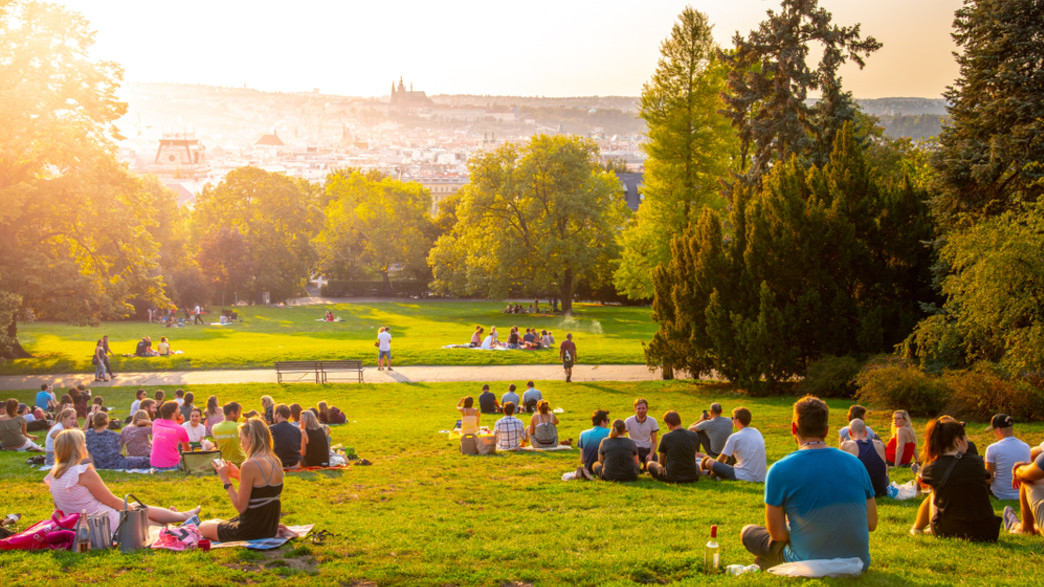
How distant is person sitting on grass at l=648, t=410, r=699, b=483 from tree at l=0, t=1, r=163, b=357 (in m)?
24.3

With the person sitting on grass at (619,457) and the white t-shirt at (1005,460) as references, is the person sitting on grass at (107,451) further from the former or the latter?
the white t-shirt at (1005,460)

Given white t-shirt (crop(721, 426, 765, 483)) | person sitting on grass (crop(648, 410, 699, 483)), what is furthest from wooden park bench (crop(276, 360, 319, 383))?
white t-shirt (crop(721, 426, 765, 483))

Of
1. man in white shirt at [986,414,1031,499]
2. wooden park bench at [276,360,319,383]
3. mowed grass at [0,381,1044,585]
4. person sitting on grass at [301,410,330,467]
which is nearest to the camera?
mowed grass at [0,381,1044,585]

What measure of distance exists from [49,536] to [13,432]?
9.58 m

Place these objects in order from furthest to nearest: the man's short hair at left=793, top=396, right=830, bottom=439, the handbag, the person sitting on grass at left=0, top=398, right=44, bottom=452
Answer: the person sitting on grass at left=0, top=398, right=44, bottom=452 < the handbag < the man's short hair at left=793, top=396, right=830, bottom=439

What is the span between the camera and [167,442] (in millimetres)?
12695

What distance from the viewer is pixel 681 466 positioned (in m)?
11.3

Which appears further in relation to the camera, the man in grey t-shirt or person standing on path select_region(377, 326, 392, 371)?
person standing on path select_region(377, 326, 392, 371)

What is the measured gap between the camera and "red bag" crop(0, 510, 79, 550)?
7.64 m

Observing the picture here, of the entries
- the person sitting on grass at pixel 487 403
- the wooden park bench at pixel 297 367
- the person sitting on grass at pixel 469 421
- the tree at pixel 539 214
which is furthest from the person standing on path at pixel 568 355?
the tree at pixel 539 214

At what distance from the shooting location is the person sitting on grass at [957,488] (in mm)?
7547

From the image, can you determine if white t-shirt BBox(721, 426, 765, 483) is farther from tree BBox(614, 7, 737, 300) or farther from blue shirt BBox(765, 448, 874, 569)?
tree BBox(614, 7, 737, 300)

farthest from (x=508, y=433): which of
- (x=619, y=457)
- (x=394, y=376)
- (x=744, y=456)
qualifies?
(x=394, y=376)

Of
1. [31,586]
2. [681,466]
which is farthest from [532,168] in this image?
[31,586]
